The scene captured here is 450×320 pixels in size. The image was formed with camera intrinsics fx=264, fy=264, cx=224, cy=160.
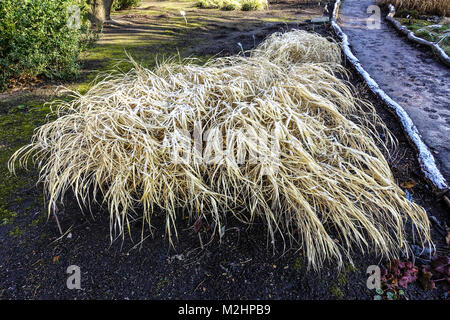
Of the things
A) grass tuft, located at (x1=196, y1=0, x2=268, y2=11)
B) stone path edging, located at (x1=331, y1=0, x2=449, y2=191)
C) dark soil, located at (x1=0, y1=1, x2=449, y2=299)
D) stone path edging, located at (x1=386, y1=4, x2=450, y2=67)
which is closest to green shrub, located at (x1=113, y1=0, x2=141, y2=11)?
grass tuft, located at (x1=196, y1=0, x2=268, y2=11)

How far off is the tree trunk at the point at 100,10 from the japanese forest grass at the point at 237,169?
175 inches

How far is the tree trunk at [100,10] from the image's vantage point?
5453mm

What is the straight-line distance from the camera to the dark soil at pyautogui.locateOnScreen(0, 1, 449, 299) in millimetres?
1259

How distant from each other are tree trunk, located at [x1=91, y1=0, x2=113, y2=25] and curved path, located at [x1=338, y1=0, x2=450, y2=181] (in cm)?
507

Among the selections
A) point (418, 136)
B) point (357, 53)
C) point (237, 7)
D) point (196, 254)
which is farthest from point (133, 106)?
point (237, 7)

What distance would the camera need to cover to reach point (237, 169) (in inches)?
61.4

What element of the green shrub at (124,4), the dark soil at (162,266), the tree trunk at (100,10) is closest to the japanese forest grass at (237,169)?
the dark soil at (162,266)

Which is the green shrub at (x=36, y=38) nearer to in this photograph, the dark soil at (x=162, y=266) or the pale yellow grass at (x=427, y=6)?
the dark soil at (x=162, y=266)

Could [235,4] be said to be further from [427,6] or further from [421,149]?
[421,149]

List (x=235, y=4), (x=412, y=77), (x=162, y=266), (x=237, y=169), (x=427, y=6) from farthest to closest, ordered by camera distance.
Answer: (x=235, y=4) < (x=427, y=6) < (x=412, y=77) < (x=237, y=169) < (x=162, y=266)

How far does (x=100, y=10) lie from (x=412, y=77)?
19.2 feet

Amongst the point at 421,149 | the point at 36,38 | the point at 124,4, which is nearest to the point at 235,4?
the point at 124,4

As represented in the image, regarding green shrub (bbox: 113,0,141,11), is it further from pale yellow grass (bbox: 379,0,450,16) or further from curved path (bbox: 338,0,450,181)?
pale yellow grass (bbox: 379,0,450,16)

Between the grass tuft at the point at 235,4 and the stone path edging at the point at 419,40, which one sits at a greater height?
the grass tuft at the point at 235,4
